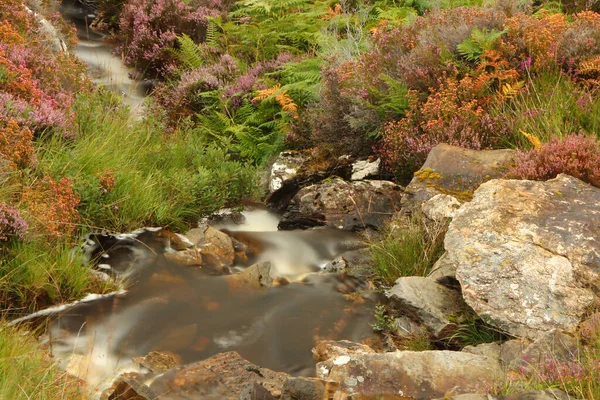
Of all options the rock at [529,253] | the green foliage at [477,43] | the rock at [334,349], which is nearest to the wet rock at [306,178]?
the green foliage at [477,43]

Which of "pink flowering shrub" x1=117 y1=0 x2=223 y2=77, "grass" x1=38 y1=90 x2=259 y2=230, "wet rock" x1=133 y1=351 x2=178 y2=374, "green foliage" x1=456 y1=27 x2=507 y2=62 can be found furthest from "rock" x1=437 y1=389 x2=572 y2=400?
"pink flowering shrub" x1=117 y1=0 x2=223 y2=77

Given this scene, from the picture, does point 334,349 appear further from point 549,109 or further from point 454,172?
point 549,109

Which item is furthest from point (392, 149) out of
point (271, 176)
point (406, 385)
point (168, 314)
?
point (406, 385)

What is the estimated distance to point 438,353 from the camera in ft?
14.0

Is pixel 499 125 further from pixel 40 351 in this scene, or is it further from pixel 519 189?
pixel 40 351

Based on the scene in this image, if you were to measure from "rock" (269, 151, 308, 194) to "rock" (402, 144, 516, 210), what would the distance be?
2.36 metres

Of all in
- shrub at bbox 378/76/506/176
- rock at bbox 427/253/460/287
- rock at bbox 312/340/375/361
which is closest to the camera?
rock at bbox 312/340/375/361

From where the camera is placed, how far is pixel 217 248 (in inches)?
273

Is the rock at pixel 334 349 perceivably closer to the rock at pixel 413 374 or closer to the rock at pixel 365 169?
→ the rock at pixel 413 374

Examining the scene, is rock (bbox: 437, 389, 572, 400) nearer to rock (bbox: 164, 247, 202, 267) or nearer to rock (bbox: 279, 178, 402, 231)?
rock (bbox: 164, 247, 202, 267)

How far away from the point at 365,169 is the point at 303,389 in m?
4.50

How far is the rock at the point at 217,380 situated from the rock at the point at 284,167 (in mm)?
3969

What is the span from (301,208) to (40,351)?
13.1 ft

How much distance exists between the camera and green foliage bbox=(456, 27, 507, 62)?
24.4ft
